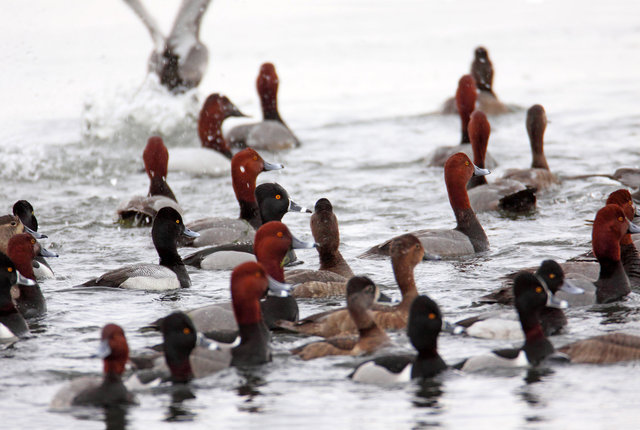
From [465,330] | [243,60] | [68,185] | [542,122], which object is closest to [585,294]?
[465,330]

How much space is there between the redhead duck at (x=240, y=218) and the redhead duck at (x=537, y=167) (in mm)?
3567

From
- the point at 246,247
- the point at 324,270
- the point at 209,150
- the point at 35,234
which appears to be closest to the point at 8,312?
the point at 35,234

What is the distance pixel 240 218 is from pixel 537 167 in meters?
4.60

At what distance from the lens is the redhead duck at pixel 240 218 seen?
36.5 ft

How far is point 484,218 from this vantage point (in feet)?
41.2

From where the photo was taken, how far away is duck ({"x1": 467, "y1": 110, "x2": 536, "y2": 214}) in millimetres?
12469

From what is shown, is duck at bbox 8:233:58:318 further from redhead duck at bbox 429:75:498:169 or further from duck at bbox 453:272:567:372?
redhead duck at bbox 429:75:498:169

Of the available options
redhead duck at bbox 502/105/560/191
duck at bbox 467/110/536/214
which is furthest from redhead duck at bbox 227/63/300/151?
duck at bbox 467/110/536/214

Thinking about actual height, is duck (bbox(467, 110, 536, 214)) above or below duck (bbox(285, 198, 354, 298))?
above

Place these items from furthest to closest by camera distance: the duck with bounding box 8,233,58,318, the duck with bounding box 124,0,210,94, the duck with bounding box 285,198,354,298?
the duck with bounding box 124,0,210,94 < the duck with bounding box 285,198,354,298 < the duck with bounding box 8,233,58,318

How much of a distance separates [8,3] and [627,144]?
1631cm

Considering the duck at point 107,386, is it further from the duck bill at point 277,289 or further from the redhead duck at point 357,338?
the duck bill at point 277,289

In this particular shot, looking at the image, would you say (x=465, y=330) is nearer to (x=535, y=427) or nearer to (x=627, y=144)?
(x=535, y=427)

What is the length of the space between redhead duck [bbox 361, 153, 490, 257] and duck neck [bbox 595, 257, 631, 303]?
2100 millimetres
